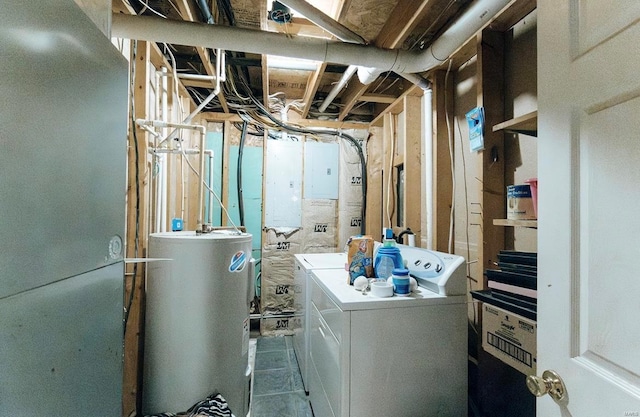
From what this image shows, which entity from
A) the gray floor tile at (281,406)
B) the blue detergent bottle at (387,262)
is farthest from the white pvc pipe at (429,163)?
the gray floor tile at (281,406)

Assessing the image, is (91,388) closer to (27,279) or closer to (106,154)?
(27,279)

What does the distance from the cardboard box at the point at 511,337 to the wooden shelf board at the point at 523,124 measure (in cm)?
74

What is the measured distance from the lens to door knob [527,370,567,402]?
690 mm

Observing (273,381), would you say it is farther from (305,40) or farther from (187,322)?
(305,40)

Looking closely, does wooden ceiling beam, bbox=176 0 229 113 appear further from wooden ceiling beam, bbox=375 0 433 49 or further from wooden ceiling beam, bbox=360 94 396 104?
wooden ceiling beam, bbox=360 94 396 104

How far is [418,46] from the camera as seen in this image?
7.34ft

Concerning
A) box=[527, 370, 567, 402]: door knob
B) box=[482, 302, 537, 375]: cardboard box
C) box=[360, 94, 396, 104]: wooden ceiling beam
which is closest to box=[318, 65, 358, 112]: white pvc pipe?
box=[360, 94, 396, 104]: wooden ceiling beam

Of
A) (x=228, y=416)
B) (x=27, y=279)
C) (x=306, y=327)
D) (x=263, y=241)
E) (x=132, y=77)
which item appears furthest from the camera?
(x=263, y=241)

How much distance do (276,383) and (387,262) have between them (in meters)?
1.43

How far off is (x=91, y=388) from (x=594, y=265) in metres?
1.11

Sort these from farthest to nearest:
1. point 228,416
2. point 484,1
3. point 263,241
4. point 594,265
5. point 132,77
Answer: point 263,241 → point 132,77 → point 228,416 → point 484,1 → point 594,265

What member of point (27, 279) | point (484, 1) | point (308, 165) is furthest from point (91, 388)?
point (308, 165)

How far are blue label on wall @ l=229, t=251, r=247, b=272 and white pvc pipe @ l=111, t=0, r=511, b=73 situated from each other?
3.86 ft

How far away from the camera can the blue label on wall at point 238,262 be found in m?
1.79
